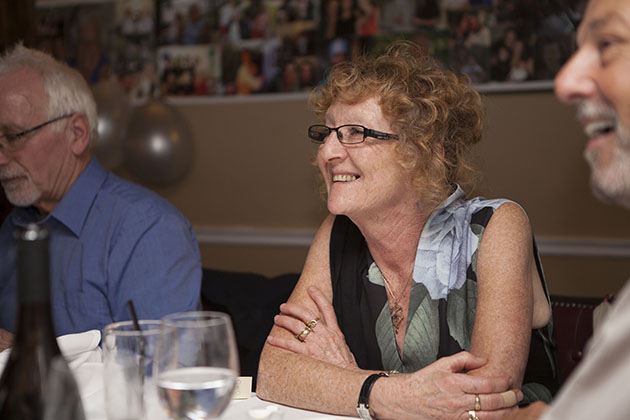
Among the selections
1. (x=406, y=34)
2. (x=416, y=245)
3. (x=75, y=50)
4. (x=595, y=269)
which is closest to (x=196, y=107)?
(x=75, y=50)

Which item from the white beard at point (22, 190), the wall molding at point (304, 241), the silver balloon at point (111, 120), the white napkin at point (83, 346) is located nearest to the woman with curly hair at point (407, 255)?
the white napkin at point (83, 346)

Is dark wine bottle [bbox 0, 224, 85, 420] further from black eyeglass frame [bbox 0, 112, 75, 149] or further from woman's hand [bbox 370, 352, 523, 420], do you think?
black eyeglass frame [bbox 0, 112, 75, 149]

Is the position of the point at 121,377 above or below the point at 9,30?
below

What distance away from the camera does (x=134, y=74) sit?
4535mm

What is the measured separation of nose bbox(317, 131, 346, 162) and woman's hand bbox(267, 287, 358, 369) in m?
0.39

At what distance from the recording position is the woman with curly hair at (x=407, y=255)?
1580 mm

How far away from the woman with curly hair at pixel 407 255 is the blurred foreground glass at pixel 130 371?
1.47ft

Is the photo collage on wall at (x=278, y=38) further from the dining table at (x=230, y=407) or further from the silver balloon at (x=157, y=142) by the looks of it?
the dining table at (x=230, y=407)

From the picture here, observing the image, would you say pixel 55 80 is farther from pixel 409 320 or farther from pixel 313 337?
pixel 409 320

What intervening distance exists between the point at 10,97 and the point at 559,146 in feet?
8.53

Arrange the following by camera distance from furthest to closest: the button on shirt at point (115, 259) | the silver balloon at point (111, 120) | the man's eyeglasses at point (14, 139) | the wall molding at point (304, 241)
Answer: the silver balloon at point (111, 120), the wall molding at point (304, 241), the man's eyeglasses at point (14, 139), the button on shirt at point (115, 259)

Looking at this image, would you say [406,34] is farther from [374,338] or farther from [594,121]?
[594,121]

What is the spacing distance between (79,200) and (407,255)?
105cm

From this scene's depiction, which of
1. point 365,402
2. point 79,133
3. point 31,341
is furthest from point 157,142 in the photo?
point 31,341
